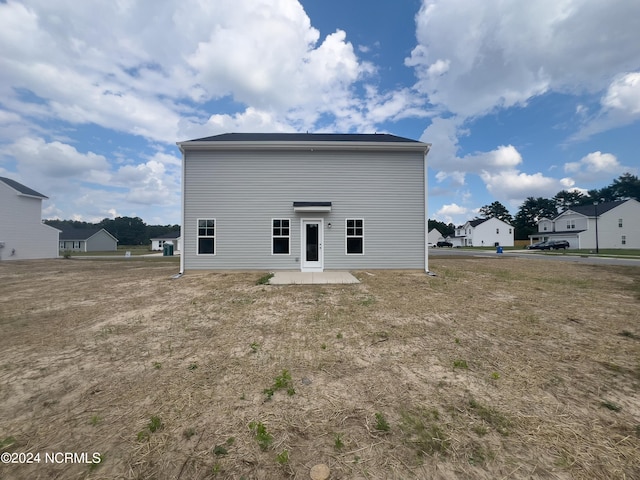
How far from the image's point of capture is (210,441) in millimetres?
2377

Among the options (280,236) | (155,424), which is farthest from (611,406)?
(280,236)

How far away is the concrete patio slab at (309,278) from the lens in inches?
359

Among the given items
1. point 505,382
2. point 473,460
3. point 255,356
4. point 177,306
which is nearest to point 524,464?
point 473,460

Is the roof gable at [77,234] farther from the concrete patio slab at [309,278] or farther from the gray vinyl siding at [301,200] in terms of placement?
the concrete patio slab at [309,278]

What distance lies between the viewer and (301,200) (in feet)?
38.3

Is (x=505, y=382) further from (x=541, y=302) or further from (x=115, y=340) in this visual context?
(x=115, y=340)

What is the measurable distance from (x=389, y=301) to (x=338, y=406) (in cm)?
430

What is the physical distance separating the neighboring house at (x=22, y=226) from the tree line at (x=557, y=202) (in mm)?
80574

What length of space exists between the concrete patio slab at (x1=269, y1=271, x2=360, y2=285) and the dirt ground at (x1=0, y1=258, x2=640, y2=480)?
2762 mm

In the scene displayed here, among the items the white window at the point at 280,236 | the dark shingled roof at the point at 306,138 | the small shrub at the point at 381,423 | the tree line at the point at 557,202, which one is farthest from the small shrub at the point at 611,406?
the tree line at the point at 557,202

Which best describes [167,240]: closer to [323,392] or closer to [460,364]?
[323,392]

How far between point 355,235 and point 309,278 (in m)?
3.09

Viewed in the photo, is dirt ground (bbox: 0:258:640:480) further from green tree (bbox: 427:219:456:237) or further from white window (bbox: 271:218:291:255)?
green tree (bbox: 427:219:456:237)

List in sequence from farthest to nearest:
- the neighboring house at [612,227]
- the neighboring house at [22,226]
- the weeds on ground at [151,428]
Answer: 1. the neighboring house at [612,227]
2. the neighboring house at [22,226]
3. the weeds on ground at [151,428]
